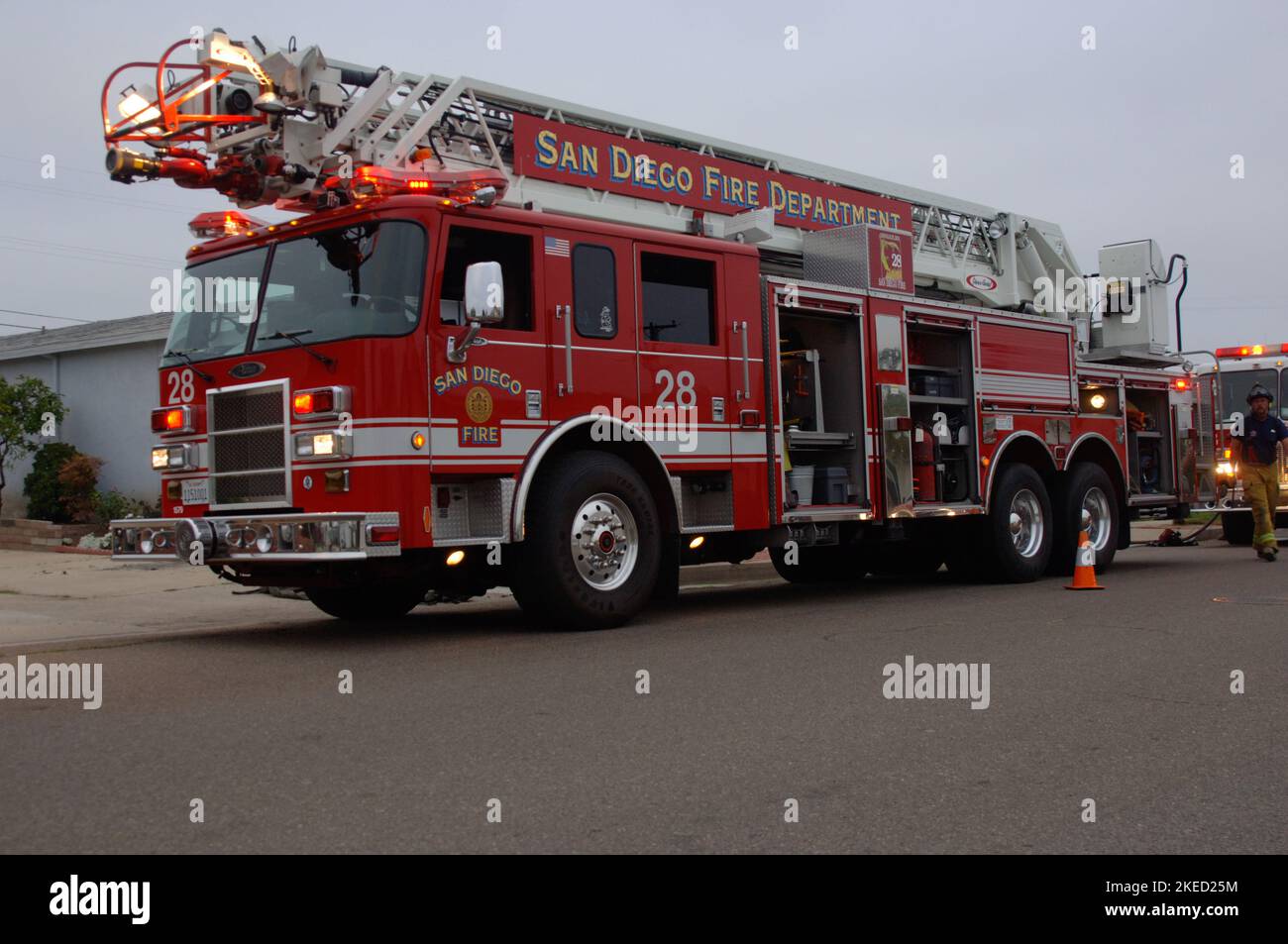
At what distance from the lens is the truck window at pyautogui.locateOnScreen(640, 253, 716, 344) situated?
965 cm

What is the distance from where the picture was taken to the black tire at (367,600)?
10.1 m

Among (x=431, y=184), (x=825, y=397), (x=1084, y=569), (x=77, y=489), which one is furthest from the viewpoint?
(x=77, y=489)

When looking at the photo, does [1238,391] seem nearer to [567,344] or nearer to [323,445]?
[567,344]

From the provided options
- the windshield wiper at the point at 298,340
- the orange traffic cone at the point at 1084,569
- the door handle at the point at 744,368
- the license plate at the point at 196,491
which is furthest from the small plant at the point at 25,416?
the orange traffic cone at the point at 1084,569

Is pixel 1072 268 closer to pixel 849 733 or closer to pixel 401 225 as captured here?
pixel 401 225

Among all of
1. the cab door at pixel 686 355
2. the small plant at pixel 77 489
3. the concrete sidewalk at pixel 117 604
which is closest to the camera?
the cab door at pixel 686 355

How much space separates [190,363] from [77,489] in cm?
1147

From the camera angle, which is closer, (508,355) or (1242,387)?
(508,355)

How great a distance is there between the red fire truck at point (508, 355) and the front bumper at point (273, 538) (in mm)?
18

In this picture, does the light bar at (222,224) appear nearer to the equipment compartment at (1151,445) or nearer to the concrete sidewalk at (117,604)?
the concrete sidewalk at (117,604)

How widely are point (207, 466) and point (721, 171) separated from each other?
518 centimetres

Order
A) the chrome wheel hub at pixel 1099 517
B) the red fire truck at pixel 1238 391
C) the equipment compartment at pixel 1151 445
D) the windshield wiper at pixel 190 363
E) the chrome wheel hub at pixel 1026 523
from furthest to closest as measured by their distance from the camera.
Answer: the red fire truck at pixel 1238 391
the equipment compartment at pixel 1151 445
the chrome wheel hub at pixel 1099 517
the chrome wheel hub at pixel 1026 523
the windshield wiper at pixel 190 363

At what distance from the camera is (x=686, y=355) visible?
983 centimetres

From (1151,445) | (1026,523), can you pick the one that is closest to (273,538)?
(1026,523)
